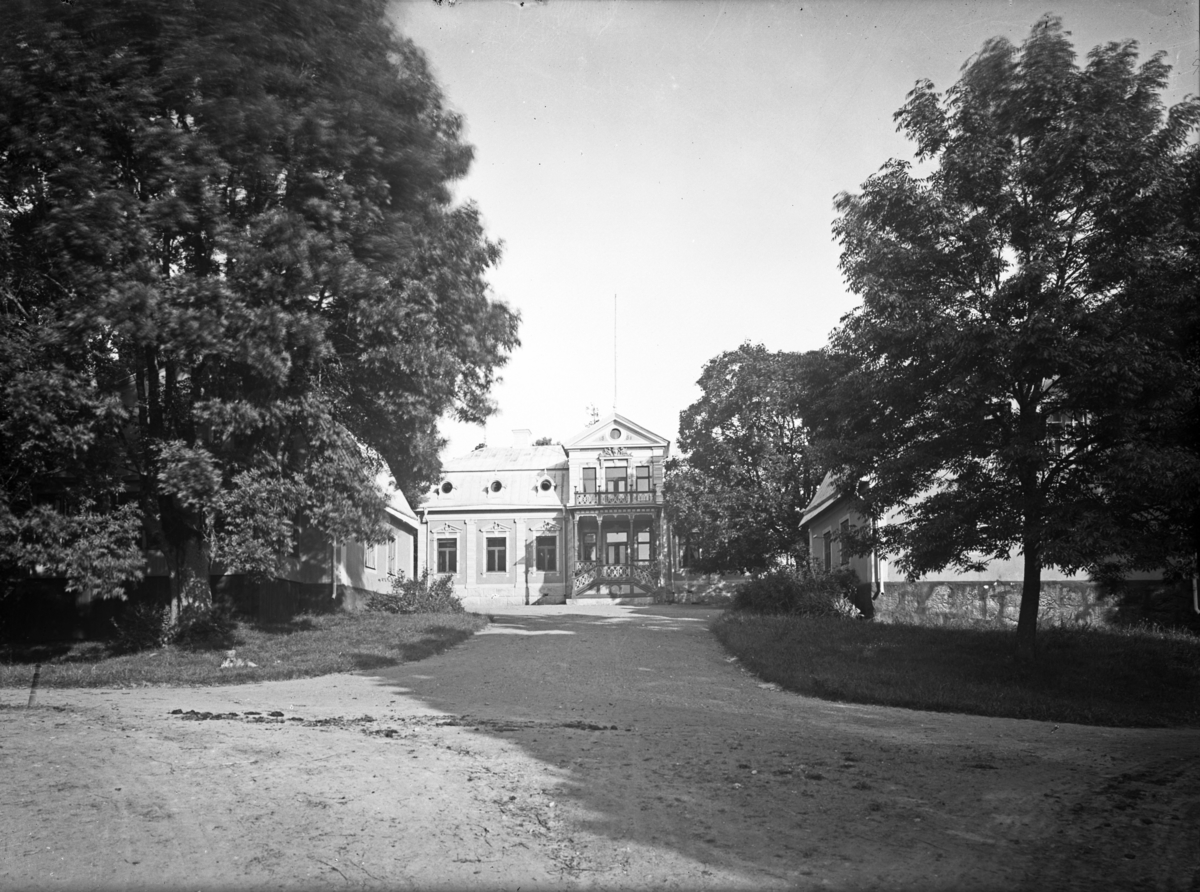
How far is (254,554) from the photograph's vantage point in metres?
14.6

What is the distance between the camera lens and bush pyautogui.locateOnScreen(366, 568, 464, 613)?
26.7m

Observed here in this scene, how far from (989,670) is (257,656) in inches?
453

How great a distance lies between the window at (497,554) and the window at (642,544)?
261 inches

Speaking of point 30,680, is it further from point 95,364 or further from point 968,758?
point 968,758

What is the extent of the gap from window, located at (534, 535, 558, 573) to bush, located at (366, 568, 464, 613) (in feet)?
64.9

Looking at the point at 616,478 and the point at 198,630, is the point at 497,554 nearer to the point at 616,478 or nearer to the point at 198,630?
the point at 616,478

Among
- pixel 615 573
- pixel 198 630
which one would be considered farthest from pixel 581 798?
pixel 615 573

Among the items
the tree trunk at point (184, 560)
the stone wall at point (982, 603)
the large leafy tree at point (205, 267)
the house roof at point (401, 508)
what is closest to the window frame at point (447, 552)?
the house roof at point (401, 508)

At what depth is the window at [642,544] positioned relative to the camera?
48.6m

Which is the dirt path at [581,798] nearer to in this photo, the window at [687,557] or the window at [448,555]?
the window at [687,557]

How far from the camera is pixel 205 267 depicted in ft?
50.4

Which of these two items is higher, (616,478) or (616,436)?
(616,436)

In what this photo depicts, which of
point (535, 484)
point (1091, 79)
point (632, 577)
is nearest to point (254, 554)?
point (1091, 79)

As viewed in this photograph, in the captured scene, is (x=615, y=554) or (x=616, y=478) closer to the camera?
(x=616, y=478)
